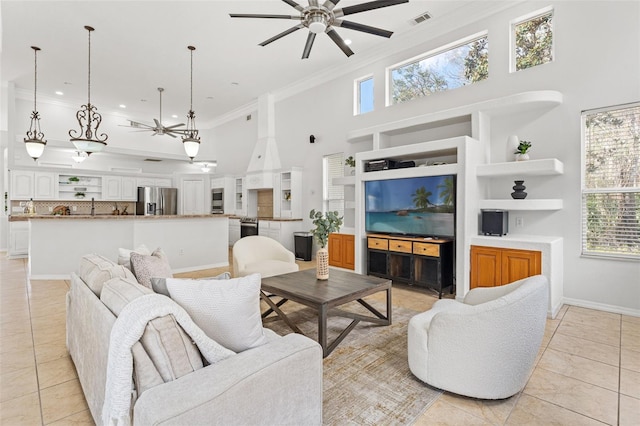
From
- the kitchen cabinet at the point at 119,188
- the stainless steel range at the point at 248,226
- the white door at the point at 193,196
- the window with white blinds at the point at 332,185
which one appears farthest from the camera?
the white door at the point at 193,196

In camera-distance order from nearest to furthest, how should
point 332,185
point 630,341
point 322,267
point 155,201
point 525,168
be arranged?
point 630,341, point 322,267, point 525,168, point 332,185, point 155,201

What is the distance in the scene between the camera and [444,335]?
211cm

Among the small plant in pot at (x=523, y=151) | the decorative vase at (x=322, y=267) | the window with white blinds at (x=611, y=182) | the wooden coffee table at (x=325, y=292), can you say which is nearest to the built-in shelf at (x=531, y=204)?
the window with white blinds at (x=611, y=182)

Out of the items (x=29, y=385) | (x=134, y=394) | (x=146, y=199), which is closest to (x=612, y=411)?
(x=134, y=394)

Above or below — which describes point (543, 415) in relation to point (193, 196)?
below

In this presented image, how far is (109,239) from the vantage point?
561 centimetres

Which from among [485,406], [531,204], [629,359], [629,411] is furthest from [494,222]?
[485,406]

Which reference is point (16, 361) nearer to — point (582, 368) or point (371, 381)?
point (371, 381)

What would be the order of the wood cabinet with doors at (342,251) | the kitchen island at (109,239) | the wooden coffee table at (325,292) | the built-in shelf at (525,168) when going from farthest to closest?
the wood cabinet with doors at (342,251), the kitchen island at (109,239), the built-in shelf at (525,168), the wooden coffee table at (325,292)

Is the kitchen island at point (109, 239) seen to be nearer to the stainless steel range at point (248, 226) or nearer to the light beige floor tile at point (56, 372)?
the stainless steel range at point (248, 226)

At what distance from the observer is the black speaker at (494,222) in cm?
424

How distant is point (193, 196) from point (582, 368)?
1001cm

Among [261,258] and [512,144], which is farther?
[261,258]

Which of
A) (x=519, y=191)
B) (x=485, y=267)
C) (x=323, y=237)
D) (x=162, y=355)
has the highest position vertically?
(x=519, y=191)
